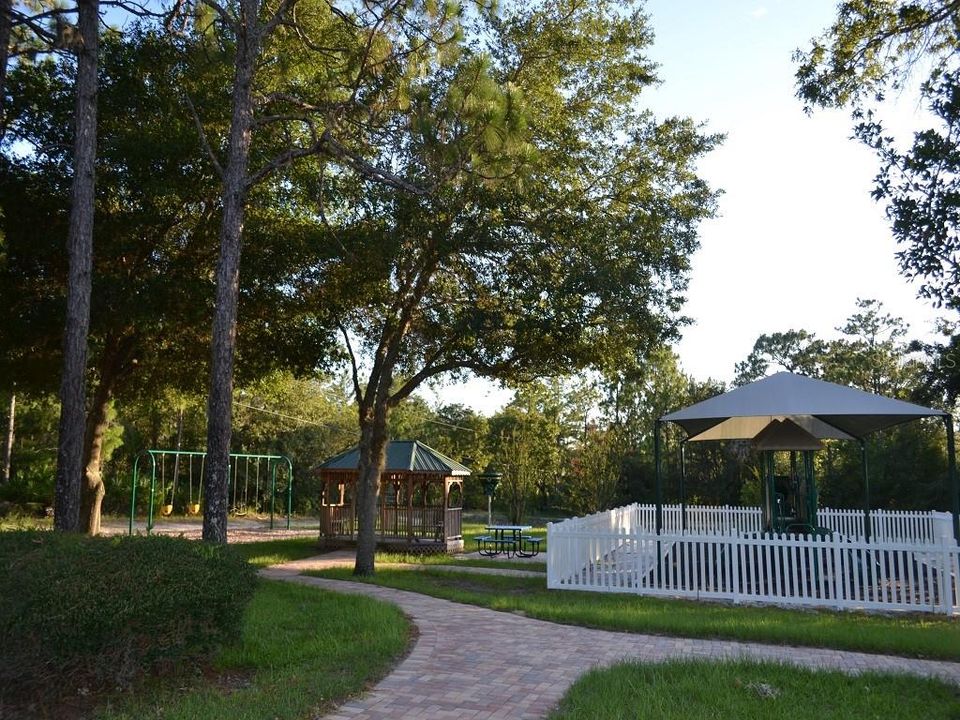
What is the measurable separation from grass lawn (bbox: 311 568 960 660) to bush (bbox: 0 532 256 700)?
460 centimetres

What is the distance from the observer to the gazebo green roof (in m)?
19.9

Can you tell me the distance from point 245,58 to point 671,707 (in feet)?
27.7

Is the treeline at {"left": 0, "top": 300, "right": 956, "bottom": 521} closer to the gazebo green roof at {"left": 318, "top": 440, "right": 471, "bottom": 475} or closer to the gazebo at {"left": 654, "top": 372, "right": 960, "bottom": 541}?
the gazebo green roof at {"left": 318, "top": 440, "right": 471, "bottom": 475}

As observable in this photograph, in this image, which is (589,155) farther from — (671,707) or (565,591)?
(671,707)

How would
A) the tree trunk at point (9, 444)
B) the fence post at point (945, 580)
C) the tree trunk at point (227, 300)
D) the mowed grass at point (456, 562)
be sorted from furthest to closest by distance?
the tree trunk at point (9, 444) → the mowed grass at point (456, 562) → the fence post at point (945, 580) → the tree trunk at point (227, 300)

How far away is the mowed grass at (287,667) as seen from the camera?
5371 millimetres

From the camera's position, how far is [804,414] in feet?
39.3

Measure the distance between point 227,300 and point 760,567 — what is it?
318 inches

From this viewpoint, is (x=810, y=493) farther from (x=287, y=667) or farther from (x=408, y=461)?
(x=287, y=667)

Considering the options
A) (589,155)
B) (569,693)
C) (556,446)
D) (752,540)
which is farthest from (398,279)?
(556,446)

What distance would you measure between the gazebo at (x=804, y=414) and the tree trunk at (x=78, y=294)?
8335 mm

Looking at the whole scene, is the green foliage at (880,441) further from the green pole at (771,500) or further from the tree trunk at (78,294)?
the tree trunk at (78,294)

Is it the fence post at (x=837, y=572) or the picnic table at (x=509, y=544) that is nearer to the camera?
the fence post at (x=837, y=572)

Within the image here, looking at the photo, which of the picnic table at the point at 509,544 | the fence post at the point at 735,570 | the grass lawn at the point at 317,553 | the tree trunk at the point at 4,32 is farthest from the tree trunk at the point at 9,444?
→ the fence post at the point at 735,570
